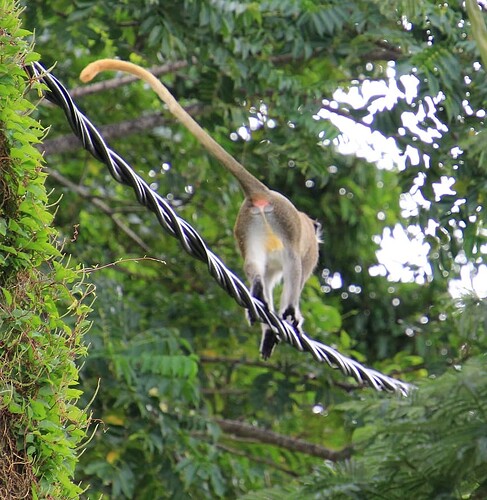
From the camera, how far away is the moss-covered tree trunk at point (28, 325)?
3367mm

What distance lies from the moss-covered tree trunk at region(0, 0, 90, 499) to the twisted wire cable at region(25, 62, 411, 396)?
0.72ft

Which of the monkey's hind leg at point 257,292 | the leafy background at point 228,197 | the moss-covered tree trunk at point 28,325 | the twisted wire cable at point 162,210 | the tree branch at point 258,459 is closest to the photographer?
the moss-covered tree trunk at point 28,325

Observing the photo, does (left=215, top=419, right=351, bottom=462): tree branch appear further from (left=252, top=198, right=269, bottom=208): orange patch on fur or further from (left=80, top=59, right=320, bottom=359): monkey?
(left=252, top=198, right=269, bottom=208): orange patch on fur

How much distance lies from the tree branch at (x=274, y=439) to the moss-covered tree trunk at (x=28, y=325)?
510 centimetres

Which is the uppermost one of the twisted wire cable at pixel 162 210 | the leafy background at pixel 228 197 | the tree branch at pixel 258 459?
the twisted wire cable at pixel 162 210

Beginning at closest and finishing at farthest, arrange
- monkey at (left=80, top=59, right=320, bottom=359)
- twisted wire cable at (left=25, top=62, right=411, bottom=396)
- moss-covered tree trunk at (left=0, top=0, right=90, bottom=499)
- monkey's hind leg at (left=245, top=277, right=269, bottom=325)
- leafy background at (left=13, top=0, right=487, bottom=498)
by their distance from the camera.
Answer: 1. moss-covered tree trunk at (left=0, top=0, right=90, bottom=499)
2. twisted wire cable at (left=25, top=62, right=411, bottom=396)
3. monkey's hind leg at (left=245, top=277, right=269, bottom=325)
4. monkey at (left=80, top=59, right=320, bottom=359)
5. leafy background at (left=13, top=0, right=487, bottom=498)

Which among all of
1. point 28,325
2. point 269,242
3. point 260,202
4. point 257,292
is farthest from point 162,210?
point 269,242

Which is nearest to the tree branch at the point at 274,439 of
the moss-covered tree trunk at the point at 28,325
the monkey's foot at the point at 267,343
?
the monkey's foot at the point at 267,343

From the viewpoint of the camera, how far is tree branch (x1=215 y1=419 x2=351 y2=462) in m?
8.55

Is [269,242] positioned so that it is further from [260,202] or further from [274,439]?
[274,439]

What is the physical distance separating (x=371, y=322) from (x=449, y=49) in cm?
399

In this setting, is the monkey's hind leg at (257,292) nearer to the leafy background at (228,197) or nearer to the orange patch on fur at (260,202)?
the orange patch on fur at (260,202)

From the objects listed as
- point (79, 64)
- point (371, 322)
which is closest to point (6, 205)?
point (79, 64)

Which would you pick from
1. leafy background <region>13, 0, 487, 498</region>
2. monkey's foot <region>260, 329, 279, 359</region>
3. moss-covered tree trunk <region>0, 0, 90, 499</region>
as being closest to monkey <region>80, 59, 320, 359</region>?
monkey's foot <region>260, 329, 279, 359</region>
